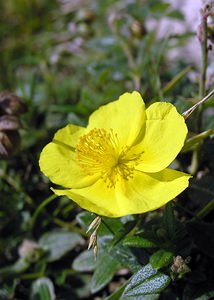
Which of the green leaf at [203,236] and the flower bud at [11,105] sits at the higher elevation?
the flower bud at [11,105]

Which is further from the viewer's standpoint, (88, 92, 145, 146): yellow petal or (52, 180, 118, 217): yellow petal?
(88, 92, 145, 146): yellow petal

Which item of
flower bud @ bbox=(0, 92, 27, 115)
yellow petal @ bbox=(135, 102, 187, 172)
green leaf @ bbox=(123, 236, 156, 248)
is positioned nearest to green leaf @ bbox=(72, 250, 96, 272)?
green leaf @ bbox=(123, 236, 156, 248)

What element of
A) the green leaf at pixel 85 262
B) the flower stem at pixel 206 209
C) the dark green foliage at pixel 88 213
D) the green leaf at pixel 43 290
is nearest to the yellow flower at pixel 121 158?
the dark green foliage at pixel 88 213

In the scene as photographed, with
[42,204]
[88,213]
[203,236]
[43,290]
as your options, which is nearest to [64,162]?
[88,213]

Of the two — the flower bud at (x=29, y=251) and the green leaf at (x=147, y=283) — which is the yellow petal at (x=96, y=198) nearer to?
the green leaf at (x=147, y=283)

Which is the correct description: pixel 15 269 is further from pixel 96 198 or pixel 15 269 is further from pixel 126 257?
pixel 96 198

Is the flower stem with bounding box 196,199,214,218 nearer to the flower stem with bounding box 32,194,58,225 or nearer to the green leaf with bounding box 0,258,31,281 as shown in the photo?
the flower stem with bounding box 32,194,58,225
